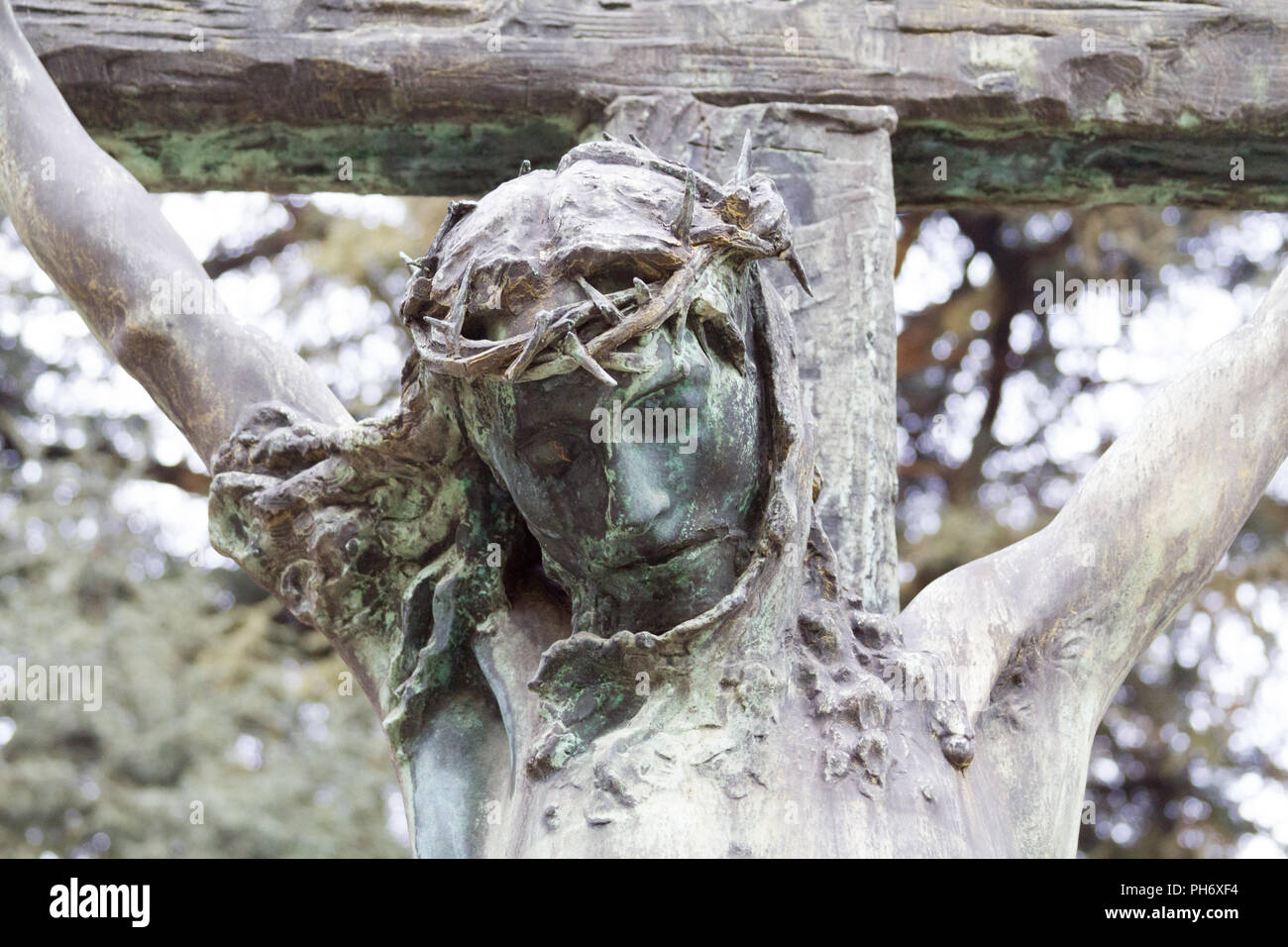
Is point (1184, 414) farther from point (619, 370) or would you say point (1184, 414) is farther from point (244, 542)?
point (244, 542)

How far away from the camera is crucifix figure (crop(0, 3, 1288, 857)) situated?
209cm

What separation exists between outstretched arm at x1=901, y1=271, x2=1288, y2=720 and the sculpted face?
1.40ft

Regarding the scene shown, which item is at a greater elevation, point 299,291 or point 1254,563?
point 299,291

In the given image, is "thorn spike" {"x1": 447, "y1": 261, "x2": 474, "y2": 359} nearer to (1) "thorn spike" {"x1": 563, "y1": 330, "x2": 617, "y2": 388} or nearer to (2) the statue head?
(2) the statue head

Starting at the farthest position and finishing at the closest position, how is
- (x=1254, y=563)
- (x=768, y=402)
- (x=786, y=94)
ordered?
(x=1254, y=563) → (x=786, y=94) → (x=768, y=402)

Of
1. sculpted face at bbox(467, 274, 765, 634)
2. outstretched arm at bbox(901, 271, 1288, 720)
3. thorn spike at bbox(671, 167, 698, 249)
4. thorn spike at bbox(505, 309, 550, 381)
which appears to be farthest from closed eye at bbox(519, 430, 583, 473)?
outstretched arm at bbox(901, 271, 1288, 720)

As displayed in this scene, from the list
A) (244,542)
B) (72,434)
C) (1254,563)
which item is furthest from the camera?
(72,434)

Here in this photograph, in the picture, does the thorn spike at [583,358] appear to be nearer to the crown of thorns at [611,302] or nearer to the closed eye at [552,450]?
the crown of thorns at [611,302]

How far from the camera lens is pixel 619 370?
202 centimetres

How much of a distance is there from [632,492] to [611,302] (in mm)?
232

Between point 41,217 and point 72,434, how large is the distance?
4.95 m

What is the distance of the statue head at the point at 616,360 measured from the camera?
2.03m

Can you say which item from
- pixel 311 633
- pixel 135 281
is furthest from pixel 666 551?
pixel 311 633
